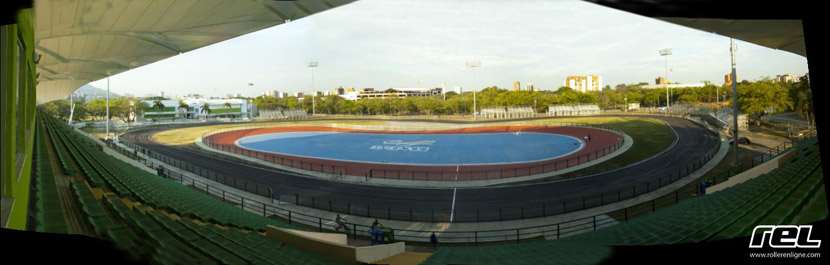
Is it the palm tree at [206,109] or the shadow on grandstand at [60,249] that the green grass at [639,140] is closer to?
the shadow on grandstand at [60,249]

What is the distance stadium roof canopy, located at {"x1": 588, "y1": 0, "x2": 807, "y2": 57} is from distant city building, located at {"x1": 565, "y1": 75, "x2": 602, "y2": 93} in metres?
183

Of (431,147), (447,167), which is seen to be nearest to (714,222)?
(447,167)

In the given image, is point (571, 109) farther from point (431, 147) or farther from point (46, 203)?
point (46, 203)

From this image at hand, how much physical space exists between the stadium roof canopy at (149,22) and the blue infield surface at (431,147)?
67.8 feet

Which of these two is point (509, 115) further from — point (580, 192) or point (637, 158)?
point (580, 192)

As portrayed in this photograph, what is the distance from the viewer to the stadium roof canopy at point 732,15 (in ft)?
23.1

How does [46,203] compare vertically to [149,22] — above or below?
below

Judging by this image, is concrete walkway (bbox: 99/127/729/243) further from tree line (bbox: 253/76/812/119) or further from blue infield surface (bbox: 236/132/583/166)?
tree line (bbox: 253/76/812/119)

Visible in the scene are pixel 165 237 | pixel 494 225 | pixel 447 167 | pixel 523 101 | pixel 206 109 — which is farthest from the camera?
pixel 206 109

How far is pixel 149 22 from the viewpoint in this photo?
30.5ft

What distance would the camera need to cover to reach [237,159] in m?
31.1

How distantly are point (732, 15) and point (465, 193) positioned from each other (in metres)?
13.6

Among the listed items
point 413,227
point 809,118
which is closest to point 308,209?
point 413,227

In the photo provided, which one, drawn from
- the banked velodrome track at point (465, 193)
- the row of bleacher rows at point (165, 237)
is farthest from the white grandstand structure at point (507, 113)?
the row of bleacher rows at point (165, 237)
